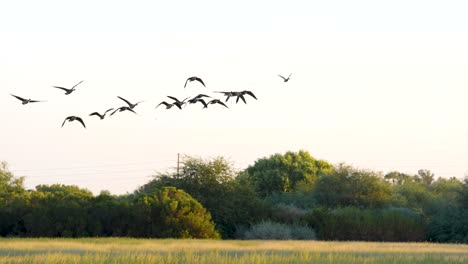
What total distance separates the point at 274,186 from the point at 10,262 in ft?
281

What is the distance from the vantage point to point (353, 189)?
7294 centimetres

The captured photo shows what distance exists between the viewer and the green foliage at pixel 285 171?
109062 mm

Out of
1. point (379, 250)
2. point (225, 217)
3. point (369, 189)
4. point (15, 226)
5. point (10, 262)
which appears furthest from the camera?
point (369, 189)

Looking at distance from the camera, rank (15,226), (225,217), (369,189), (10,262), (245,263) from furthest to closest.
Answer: (369,189)
(225,217)
(15,226)
(245,263)
(10,262)

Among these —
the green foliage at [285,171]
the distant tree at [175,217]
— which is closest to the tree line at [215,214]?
the distant tree at [175,217]

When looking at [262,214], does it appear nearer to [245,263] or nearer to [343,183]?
[343,183]

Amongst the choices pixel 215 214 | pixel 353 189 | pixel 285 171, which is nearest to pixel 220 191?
pixel 215 214

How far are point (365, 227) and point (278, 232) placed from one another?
671cm

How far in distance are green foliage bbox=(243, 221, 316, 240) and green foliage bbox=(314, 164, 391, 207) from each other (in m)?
15.4

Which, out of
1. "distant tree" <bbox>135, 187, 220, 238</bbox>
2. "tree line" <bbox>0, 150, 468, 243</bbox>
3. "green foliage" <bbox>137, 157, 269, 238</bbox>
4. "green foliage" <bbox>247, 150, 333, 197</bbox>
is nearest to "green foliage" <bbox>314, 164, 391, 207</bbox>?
"tree line" <bbox>0, 150, 468, 243</bbox>

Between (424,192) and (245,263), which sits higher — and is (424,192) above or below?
above

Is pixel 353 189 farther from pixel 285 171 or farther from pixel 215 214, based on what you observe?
pixel 285 171

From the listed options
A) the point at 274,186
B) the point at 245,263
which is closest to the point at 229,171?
the point at 245,263

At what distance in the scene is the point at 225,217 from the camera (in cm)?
6053
